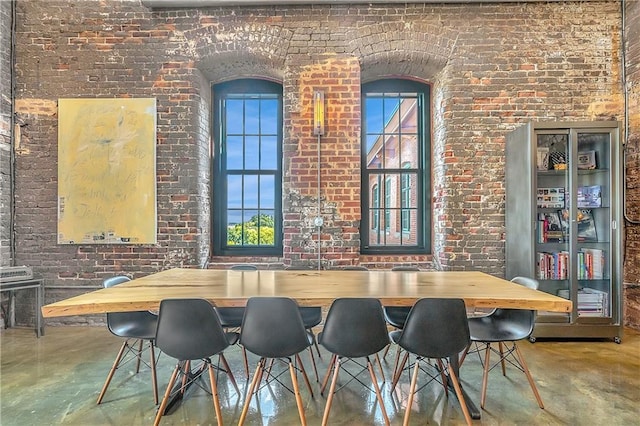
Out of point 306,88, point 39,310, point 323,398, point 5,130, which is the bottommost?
point 323,398

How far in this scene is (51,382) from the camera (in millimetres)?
2635

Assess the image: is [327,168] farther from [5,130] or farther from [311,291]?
[5,130]

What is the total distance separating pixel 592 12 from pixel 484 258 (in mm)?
3169

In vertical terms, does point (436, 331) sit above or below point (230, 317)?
above

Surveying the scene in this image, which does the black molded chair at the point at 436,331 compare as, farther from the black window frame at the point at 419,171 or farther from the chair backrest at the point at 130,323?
the black window frame at the point at 419,171

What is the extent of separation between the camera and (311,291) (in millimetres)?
2250

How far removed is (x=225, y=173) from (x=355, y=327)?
3.13m

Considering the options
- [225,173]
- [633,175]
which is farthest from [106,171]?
[633,175]

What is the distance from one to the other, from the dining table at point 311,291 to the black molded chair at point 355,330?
0.34ft

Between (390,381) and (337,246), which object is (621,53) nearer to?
(337,246)

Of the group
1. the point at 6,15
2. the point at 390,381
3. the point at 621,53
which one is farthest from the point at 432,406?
the point at 6,15

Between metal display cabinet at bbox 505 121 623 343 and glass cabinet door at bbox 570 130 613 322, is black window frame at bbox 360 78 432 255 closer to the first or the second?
metal display cabinet at bbox 505 121 623 343

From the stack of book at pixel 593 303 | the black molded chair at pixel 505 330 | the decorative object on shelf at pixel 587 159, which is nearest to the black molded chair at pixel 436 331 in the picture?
the black molded chair at pixel 505 330

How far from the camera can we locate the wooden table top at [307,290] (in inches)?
78.9
